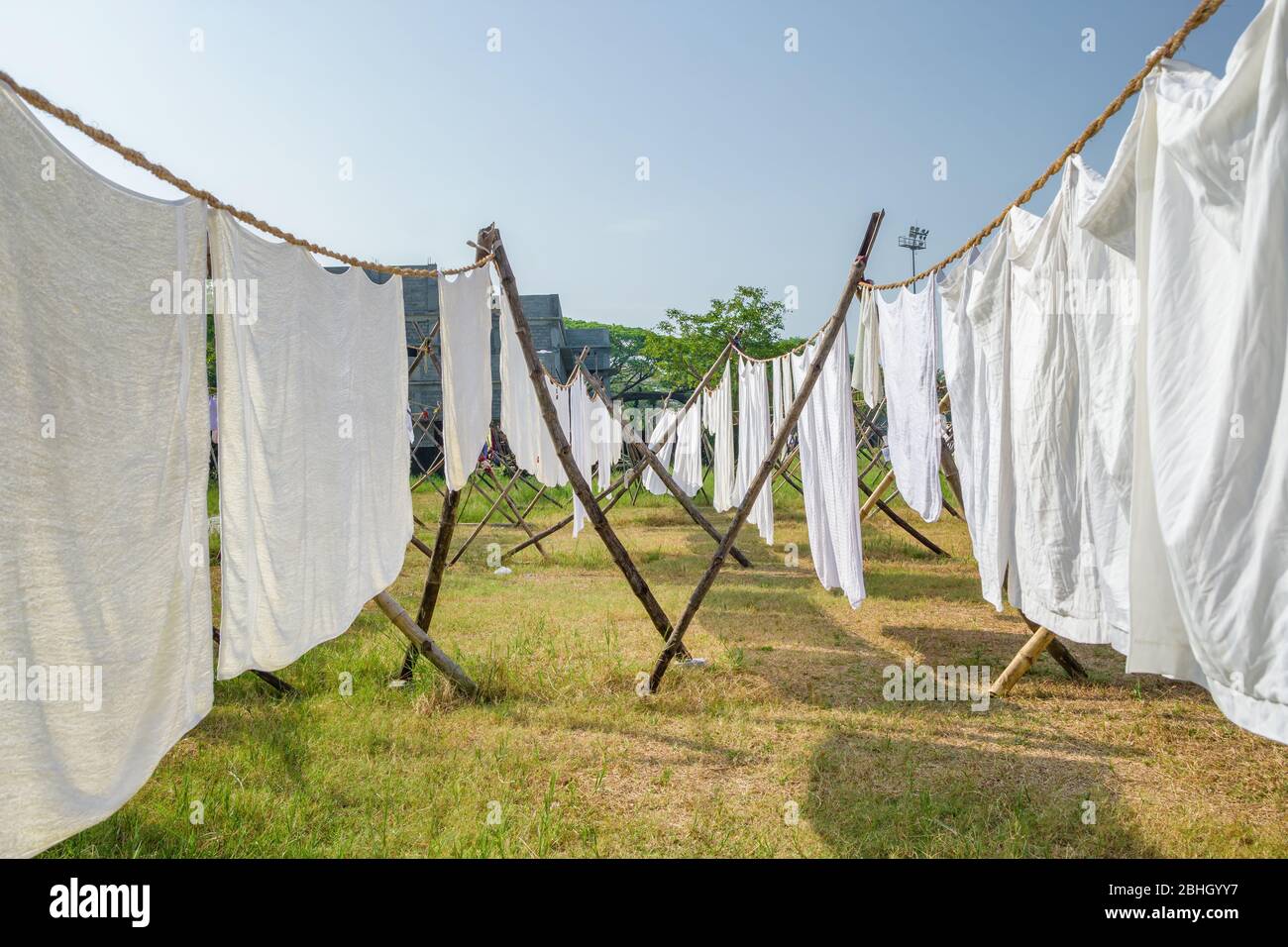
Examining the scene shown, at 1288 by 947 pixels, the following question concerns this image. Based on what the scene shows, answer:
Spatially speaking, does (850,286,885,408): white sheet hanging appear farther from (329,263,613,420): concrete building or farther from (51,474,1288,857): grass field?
(329,263,613,420): concrete building

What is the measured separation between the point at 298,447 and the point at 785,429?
2.69 meters

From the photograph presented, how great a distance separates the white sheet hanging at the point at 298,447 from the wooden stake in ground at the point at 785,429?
1662mm

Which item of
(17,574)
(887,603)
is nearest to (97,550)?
(17,574)

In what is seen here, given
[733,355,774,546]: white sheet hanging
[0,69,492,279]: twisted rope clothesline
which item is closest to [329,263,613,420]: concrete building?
[733,355,774,546]: white sheet hanging

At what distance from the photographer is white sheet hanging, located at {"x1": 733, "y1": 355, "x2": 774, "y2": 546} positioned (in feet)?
26.8

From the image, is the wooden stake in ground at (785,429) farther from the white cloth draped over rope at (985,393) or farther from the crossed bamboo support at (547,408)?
the white cloth draped over rope at (985,393)

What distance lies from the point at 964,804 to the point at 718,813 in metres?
0.97

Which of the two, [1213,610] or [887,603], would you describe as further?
[887,603]

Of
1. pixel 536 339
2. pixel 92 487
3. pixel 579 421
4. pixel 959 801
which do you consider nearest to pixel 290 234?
pixel 92 487

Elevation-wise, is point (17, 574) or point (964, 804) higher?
point (17, 574)

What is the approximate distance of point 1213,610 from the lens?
1636 millimetres

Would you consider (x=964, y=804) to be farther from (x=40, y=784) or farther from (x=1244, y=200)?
(x=40, y=784)

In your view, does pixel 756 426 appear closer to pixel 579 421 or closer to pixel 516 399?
pixel 579 421

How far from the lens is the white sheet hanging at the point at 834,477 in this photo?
17.3 feet
